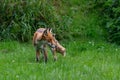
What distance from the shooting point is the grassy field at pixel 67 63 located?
332 inches

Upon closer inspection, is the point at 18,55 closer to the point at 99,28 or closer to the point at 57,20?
the point at 57,20

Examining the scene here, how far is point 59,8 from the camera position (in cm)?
1508

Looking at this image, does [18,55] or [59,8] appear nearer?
[18,55]

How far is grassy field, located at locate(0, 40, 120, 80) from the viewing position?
8.45 metres

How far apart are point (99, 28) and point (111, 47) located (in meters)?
1.90

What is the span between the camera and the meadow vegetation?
8781 millimetres

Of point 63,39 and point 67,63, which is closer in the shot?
point 67,63

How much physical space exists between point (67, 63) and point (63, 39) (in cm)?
400

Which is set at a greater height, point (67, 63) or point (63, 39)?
point (67, 63)

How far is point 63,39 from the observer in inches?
537

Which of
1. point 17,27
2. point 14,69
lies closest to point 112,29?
point 17,27

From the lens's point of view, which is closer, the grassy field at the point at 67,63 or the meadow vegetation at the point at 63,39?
the grassy field at the point at 67,63

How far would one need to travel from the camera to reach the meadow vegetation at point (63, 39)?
346 inches

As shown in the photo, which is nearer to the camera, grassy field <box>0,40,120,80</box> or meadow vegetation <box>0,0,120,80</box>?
grassy field <box>0,40,120,80</box>
